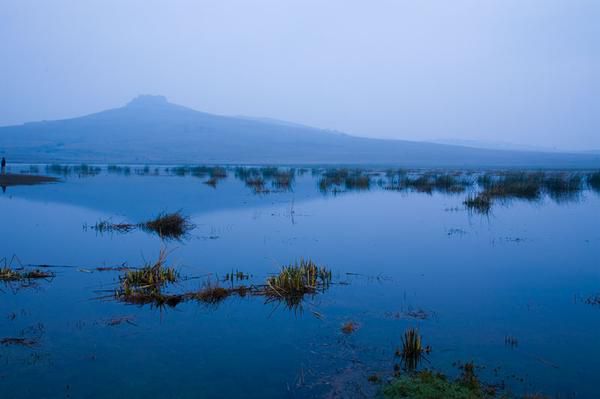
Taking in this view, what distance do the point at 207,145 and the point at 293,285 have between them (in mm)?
85553

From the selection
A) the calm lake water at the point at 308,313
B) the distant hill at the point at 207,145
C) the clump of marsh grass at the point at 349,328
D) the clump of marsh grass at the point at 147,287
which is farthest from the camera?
the distant hill at the point at 207,145

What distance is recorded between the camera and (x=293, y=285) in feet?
23.9

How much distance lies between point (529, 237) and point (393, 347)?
8324mm

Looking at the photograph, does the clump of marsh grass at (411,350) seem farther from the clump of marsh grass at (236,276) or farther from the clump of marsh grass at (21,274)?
the clump of marsh grass at (21,274)

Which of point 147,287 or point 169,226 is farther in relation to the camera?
point 169,226

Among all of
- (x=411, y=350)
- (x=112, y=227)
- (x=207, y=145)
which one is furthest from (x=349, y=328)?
(x=207, y=145)

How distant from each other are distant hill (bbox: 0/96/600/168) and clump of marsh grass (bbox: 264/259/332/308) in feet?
208

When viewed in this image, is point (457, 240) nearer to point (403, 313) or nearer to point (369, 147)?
point (403, 313)

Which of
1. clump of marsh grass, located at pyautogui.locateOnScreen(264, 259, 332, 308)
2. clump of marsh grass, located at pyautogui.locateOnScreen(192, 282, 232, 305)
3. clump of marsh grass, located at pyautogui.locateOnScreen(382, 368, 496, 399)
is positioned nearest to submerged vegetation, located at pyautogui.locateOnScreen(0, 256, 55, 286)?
clump of marsh grass, located at pyautogui.locateOnScreen(192, 282, 232, 305)

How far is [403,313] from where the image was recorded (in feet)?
21.4

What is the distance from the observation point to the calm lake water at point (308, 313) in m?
4.66

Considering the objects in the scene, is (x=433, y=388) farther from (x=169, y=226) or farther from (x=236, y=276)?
(x=169, y=226)

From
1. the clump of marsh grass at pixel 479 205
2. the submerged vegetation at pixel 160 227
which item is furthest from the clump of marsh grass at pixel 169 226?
the clump of marsh grass at pixel 479 205

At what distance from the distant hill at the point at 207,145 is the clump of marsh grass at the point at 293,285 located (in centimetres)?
6345
